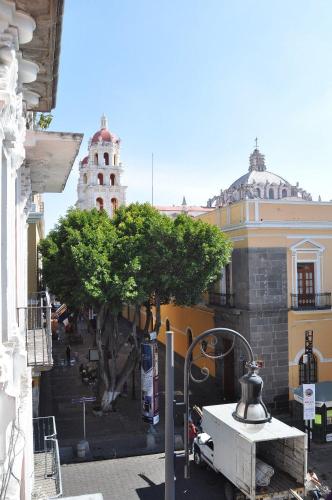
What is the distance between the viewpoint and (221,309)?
2180 centimetres

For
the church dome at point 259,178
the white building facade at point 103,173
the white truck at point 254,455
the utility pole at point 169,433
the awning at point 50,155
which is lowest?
the white truck at point 254,455

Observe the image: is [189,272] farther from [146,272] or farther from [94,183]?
[94,183]

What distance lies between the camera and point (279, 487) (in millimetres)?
12023

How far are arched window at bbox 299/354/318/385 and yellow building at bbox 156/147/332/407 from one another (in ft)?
0.11

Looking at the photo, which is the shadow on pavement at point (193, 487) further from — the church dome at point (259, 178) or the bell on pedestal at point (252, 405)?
the church dome at point (259, 178)

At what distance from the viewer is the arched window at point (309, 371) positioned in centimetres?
2047

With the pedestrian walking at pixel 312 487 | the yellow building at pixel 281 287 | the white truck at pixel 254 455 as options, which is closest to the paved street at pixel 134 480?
the white truck at pixel 254 455

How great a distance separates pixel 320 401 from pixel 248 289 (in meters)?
5.25

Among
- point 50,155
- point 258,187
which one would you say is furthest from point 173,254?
point 258,187

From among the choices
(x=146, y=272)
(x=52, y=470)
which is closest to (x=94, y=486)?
(x=52, y=470)

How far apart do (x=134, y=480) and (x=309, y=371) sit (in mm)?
9861

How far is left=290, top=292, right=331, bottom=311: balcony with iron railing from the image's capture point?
20.2 m

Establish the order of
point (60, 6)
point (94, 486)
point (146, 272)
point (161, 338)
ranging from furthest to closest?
point (161, 338)
point (146, 272)
point (94, 486)
point (60, 6)

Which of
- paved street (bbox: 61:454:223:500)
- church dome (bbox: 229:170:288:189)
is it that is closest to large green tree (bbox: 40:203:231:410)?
paved street (bbox: 61:454:223:500)
